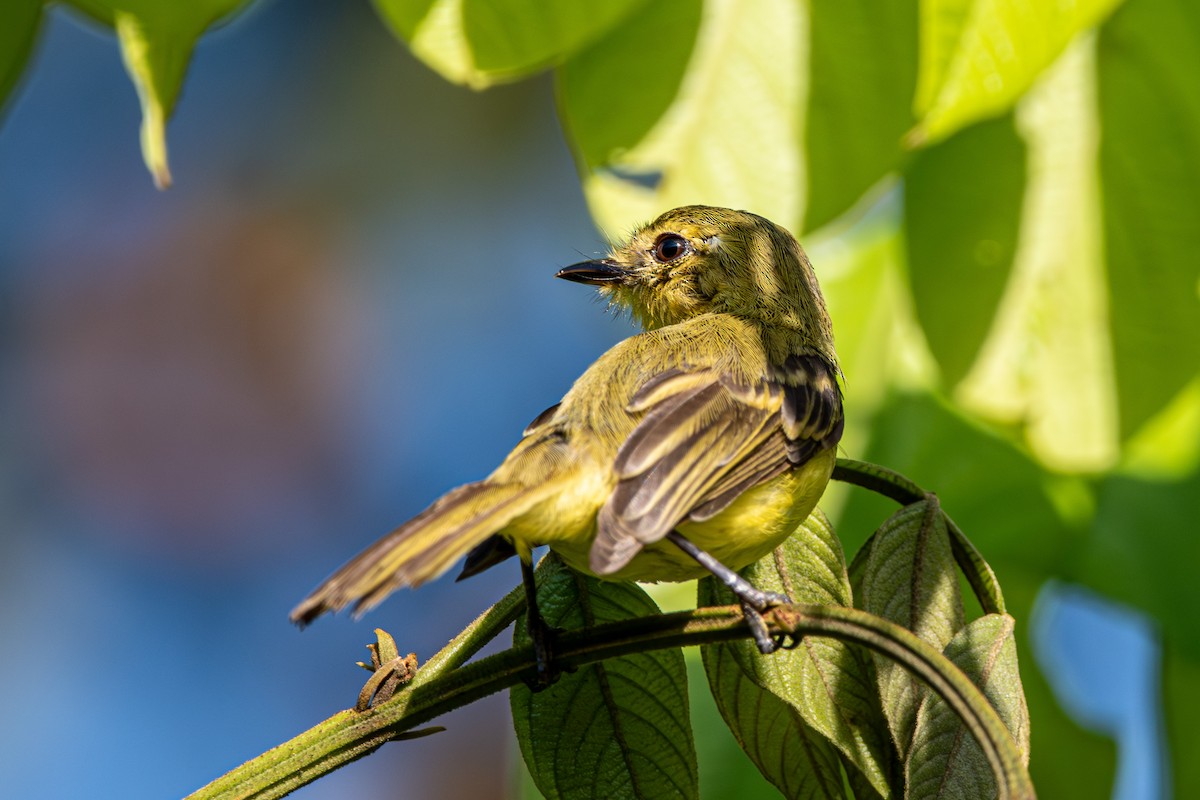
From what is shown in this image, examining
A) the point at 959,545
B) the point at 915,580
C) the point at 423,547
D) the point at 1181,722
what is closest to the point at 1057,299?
the point at 1181,722

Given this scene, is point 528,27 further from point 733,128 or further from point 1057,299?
point 1057,299

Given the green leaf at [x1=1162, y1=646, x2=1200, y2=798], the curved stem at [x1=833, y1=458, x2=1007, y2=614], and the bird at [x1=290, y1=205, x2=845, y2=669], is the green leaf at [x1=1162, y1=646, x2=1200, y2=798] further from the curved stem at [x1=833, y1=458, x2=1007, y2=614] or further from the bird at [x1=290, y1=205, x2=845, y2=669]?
the curved stem at [x1=833, y1=458, x2=1007, y2=614]

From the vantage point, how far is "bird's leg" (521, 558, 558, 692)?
1.45 metres

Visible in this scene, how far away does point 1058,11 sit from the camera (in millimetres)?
1998

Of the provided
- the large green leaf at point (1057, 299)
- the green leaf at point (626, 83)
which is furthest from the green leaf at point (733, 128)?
the large green leaf at point (1057, 299)

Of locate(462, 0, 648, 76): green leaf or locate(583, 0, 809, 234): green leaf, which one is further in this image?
locate(583, 0, 809, 234): green leaf

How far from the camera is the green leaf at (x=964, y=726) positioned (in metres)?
1.40

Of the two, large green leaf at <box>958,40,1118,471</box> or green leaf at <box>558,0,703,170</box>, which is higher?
green leaf at <box>558,0,703,170</box>

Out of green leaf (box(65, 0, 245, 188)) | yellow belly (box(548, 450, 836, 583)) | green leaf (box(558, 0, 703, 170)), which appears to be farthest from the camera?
green leaf (box(558, 0, 703, 170))

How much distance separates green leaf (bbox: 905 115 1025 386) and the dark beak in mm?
586

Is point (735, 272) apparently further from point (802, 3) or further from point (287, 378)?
point (287, 378)

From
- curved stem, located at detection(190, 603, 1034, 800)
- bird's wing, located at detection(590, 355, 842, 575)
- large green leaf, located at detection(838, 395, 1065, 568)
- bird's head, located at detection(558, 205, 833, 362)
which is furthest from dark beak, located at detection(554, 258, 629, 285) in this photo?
curved stem, located at detection(190, 603, 1034, 800)

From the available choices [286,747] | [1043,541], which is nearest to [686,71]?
[1043,541]

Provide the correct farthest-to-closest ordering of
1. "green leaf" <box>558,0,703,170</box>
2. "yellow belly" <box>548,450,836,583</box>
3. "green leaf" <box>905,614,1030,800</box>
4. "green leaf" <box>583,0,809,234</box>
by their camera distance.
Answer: "green leaf" <box>583,0,809,234</box> < "green leaf" <box>558,0,703,170</box> < "yellow belly" <box>548,450,836,583</box> < "green leaf" <box>905,614,1030,800</box>
